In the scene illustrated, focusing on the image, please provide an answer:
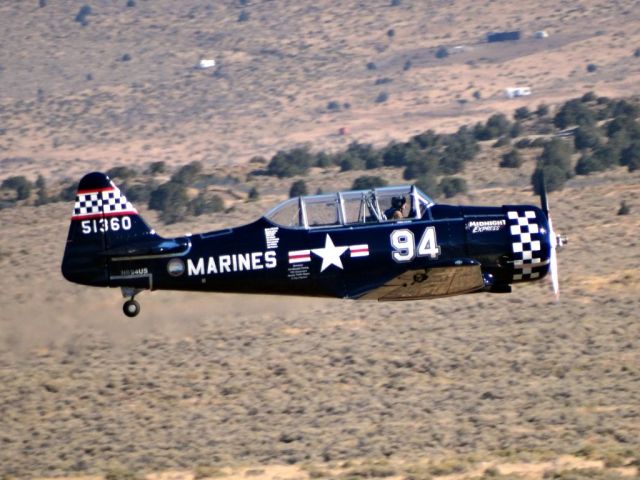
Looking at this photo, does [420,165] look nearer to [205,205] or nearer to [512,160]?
[512,160]

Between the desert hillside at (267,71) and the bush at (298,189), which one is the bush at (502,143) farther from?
the desert hillside at (267,71)

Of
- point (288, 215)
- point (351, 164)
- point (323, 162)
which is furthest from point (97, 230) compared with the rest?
point (323, 162)

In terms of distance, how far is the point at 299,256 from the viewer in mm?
18766

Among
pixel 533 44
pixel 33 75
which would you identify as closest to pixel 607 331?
pixel 533 44

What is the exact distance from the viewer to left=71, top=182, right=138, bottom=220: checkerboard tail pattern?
62.6 ft

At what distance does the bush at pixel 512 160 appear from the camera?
1599 inches

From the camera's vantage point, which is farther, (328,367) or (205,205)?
(205,205)

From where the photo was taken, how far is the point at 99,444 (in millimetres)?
24703

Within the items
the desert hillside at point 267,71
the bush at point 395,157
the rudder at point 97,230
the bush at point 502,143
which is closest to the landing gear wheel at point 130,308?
the rudder at point 97,230

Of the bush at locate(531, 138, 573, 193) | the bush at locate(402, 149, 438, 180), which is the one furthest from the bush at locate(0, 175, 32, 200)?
the bush at locate(531, 138, 573, 193)

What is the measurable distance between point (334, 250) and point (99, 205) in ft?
12.9

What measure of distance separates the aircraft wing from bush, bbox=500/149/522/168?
73.9ft

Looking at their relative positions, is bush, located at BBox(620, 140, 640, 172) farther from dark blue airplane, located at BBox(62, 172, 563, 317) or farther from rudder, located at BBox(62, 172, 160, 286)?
rudder, located at BBox(62, 172, 160, 286)

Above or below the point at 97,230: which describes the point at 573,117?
above
